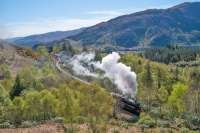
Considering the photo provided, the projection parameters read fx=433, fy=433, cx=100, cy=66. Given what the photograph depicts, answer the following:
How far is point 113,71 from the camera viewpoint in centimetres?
12950

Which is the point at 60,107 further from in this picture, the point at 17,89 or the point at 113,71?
the point at 113,71

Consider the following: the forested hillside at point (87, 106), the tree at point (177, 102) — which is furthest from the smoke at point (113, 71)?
the tree at point (177, 102)

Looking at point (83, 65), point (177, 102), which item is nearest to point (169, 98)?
point (177, 102)

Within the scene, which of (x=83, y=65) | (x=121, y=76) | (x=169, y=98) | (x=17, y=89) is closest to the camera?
(x=169, y=98)

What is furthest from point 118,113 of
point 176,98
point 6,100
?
point 6,100

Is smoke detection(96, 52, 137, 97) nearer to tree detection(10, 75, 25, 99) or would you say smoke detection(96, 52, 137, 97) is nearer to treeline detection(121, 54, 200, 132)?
treeline detection(121, 54, 200, 132)

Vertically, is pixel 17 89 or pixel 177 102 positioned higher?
pixel 17 89

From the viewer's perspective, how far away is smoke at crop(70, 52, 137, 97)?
113 meters

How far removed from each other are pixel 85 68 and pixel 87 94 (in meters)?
74.5

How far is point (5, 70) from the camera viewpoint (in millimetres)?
142000

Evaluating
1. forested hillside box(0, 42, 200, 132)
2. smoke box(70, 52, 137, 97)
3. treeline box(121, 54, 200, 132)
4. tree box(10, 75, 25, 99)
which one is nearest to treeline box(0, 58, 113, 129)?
forested hillside box(0, 42, 200, 132)

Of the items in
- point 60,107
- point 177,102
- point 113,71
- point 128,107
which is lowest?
point 128,107

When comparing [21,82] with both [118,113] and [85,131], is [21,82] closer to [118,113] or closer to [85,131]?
[118,113]

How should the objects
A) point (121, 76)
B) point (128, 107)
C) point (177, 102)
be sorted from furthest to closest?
1. point (121, 76)
2. point (128, 107)
3. point (177, 102)
